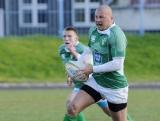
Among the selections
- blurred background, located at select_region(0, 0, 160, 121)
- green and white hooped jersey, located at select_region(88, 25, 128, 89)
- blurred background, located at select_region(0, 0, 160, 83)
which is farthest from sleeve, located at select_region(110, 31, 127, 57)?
blurred background, located at select_region(0, 0, 160, 83)

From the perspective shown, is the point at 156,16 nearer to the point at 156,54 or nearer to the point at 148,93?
the point at 156,54

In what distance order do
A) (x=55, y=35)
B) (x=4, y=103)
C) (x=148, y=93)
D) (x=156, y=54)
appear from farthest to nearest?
(x=55, y=35) → (x=156, y=54) → (x=148, y=93) → (x=4, y=103)

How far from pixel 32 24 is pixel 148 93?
13.9 m

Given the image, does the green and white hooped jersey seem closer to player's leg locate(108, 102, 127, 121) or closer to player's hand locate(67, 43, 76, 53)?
player's leg locate(108, 102, 127, 121)

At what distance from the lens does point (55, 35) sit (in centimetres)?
3203

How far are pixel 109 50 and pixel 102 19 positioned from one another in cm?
43

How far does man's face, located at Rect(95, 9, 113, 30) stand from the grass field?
14.9 feet

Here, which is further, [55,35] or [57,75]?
[55,35]

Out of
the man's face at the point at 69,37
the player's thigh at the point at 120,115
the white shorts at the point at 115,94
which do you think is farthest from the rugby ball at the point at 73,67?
the player's thigh at the point at 120,115

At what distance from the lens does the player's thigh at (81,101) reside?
10.4 meters

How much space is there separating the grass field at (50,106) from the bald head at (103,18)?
456cm

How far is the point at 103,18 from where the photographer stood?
10180 mm

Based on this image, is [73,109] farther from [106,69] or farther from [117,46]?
[117,46]

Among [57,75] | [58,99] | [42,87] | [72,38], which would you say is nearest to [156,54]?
[57,75]
